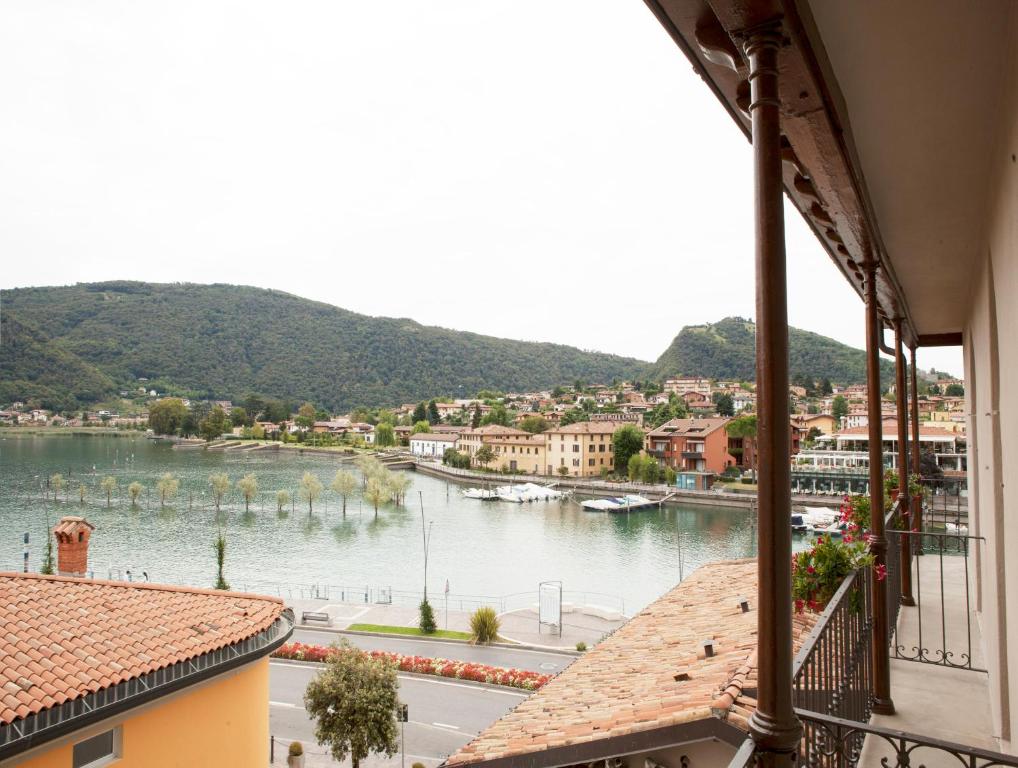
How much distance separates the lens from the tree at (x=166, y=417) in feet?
280

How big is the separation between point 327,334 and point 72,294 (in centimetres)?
4474

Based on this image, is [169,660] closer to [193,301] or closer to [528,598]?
[528,598]

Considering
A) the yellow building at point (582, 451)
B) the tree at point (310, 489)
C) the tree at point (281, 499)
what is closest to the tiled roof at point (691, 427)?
the yellow building at point (582, 451)

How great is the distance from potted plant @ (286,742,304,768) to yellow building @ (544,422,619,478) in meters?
43.3

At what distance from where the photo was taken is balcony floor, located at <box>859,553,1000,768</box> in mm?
2631

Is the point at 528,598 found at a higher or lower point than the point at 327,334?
lower

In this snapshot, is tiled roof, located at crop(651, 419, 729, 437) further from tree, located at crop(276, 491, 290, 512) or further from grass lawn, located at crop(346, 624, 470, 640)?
grass lawn, located at crop(346, 624, 470, 640)

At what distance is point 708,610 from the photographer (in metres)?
5.90

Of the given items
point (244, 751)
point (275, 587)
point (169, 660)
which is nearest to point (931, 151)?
point (169, 660)

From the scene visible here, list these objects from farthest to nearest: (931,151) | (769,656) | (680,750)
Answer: (680,750)
(931,151)
(769,656)

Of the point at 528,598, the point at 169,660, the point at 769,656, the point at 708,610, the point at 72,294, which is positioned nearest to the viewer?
the point at 769,656

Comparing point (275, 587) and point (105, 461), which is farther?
point (105, 461)

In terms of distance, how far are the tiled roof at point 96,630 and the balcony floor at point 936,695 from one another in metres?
4.99

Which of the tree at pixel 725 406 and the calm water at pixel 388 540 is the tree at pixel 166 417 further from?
the tree at pixel 725 406
